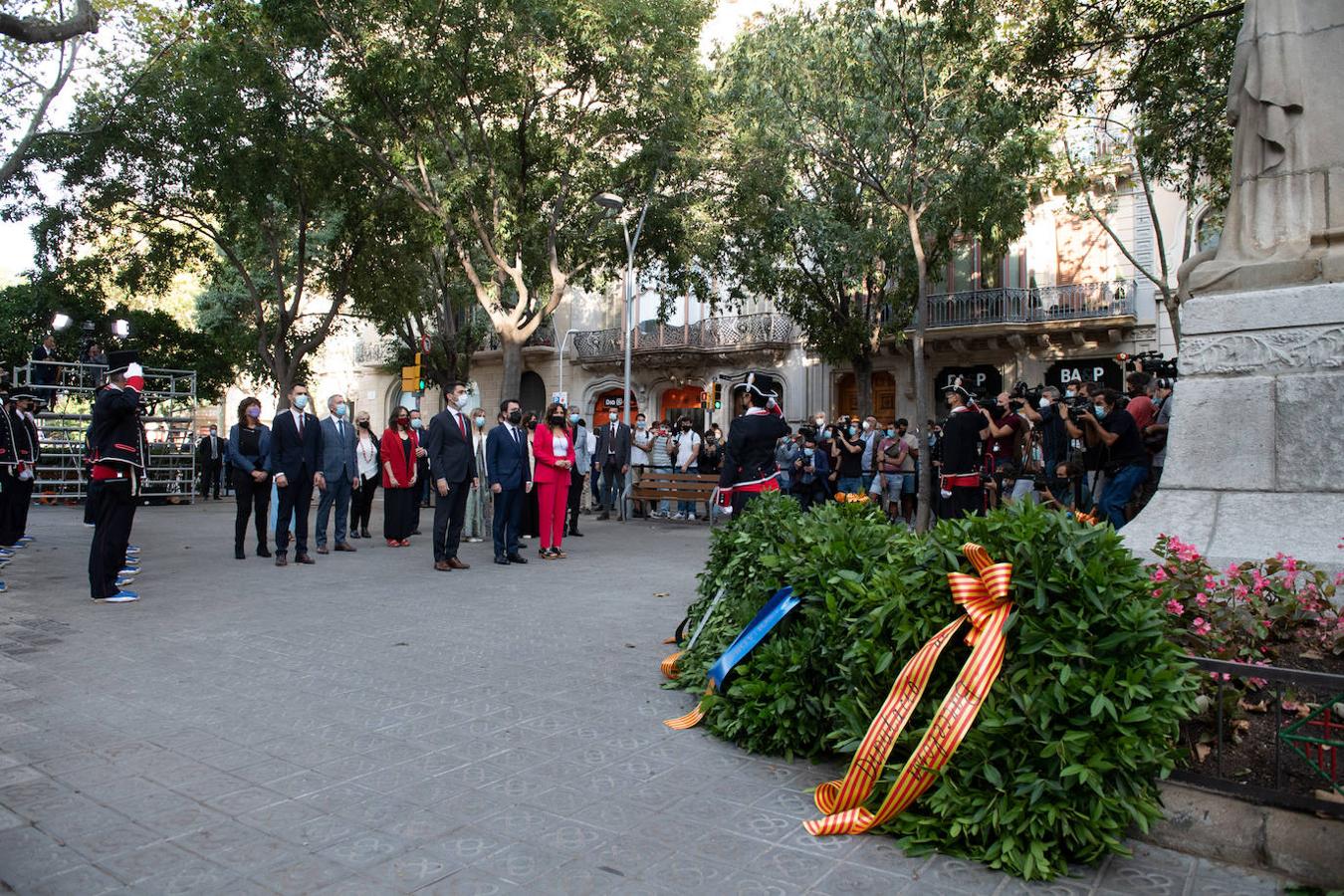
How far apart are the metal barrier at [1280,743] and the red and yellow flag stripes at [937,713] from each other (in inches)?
28.8

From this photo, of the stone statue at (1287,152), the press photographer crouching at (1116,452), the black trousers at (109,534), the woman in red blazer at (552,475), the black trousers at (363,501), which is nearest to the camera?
the stone statue at (1287,152)

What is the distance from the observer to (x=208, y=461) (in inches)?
1086

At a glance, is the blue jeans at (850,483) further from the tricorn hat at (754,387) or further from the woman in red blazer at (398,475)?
the tricorn hat at (754,387)

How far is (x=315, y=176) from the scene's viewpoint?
21.0 meters

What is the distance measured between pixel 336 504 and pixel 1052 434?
9.10m

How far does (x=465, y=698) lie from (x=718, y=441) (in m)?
16.1

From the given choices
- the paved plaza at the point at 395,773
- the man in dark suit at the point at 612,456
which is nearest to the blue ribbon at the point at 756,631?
the paved plaza at the point at 395,773

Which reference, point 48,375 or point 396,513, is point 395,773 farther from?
point 48,375

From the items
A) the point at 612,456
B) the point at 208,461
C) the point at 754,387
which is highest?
the point at 754,387

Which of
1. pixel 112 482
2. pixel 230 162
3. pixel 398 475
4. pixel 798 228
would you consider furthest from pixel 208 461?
pixel 112 482

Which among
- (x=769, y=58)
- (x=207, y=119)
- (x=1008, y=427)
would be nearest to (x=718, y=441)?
(x=769, y=58)

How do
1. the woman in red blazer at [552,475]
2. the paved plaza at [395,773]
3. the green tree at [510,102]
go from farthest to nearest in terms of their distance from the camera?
the green tree at [510,102]
the woman in red blazer at [552,475]
the paved plaza at [395,773]

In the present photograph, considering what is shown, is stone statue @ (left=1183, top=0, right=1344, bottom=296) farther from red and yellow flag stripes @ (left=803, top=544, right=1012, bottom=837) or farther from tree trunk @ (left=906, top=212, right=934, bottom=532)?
tree trunk @ (left=906, top=212, right=934, bottom=532)

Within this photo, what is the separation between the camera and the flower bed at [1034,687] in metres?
3.25
